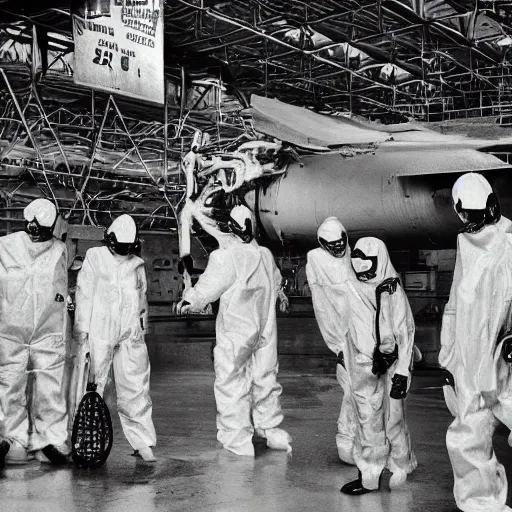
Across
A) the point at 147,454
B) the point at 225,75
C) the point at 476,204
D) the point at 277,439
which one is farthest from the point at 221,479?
the point at 225,75

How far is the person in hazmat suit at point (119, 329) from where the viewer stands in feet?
20.7

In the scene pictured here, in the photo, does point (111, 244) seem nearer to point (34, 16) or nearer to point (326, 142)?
point (326, 142)

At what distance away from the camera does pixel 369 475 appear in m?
5.30

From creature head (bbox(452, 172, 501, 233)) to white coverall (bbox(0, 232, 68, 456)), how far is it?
10.4 ft

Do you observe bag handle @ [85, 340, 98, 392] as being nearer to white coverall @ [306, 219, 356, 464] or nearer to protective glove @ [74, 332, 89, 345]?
protective glove @ [74, 332, 89, 345]

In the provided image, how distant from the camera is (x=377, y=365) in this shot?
211 inches

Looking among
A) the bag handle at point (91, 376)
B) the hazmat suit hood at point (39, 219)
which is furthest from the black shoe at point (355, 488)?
the hazmat suit hood at point (39, 219)

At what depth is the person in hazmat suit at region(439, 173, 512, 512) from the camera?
14.4 ft

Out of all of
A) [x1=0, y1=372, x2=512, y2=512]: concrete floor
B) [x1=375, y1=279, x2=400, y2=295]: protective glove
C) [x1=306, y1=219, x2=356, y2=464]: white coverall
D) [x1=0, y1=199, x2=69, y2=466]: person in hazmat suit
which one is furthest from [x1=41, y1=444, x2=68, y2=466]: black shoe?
[x1=375, y1=279, x2=400, y2=295]: protective glove

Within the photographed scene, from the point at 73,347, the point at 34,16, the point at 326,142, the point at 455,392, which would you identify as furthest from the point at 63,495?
the point at 34,16

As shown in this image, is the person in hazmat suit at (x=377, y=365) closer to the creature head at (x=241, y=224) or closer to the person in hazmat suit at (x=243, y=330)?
the person in hazmat suit at (x=243, y=330)

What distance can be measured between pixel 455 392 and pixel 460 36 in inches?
306

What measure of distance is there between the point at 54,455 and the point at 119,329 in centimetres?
103

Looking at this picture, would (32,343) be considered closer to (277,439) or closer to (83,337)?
(83,337)
